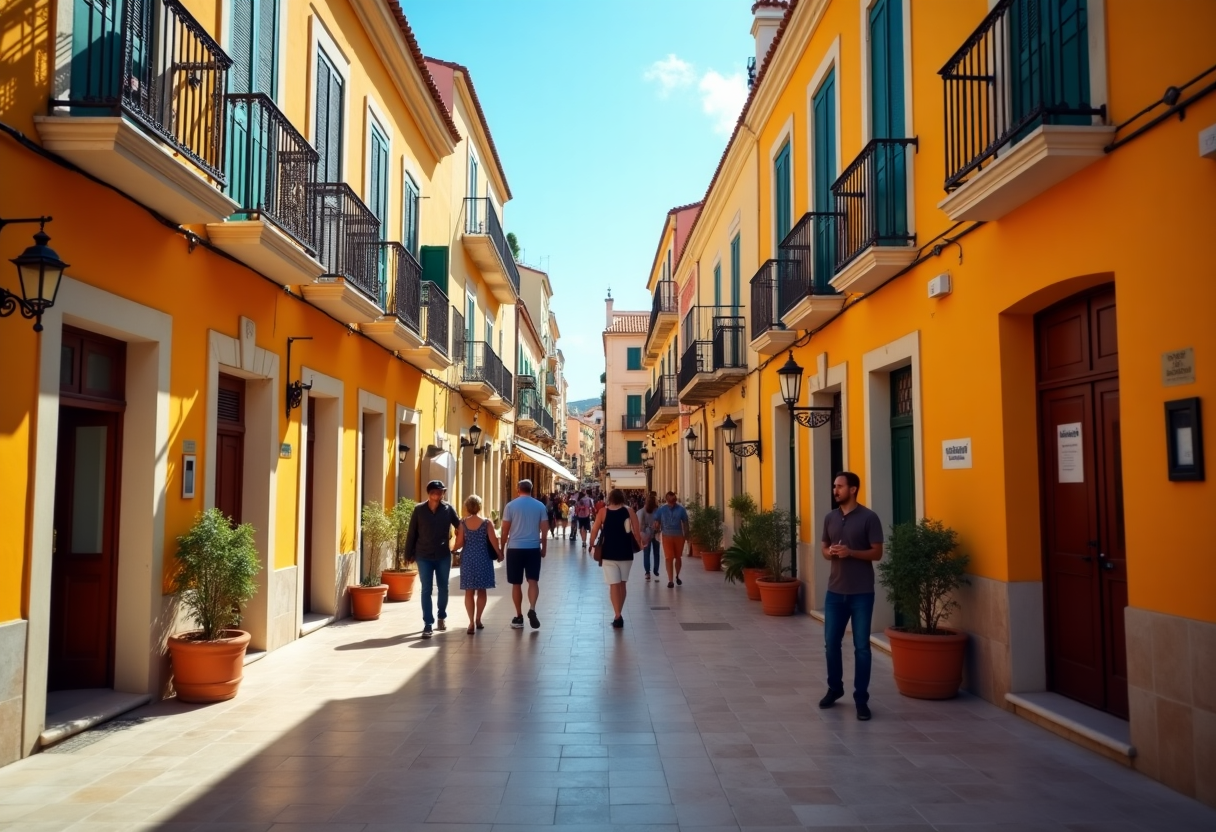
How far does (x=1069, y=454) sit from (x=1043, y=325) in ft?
3.16

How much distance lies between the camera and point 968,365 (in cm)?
727

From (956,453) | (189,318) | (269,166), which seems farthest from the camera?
(269,166)

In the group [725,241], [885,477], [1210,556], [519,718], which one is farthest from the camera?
[725,241]

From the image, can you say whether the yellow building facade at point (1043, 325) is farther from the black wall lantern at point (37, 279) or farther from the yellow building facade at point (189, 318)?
A: the black wall lantern at point (37, 279)

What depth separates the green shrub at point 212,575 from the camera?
6.89 m

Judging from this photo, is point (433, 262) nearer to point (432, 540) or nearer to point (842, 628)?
point (432, 540)

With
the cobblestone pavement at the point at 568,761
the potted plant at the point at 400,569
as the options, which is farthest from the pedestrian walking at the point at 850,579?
the potted plant at the point at 400,569

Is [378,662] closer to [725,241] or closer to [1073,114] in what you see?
[1073,114]

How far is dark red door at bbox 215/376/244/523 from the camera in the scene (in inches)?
336

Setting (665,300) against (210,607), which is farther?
(665,300)

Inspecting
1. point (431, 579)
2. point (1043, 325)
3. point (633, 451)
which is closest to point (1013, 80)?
point (1043, 325)

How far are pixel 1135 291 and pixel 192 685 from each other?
6780 mm

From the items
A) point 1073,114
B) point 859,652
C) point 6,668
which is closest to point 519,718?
point 859,652

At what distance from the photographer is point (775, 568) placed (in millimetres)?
12266
